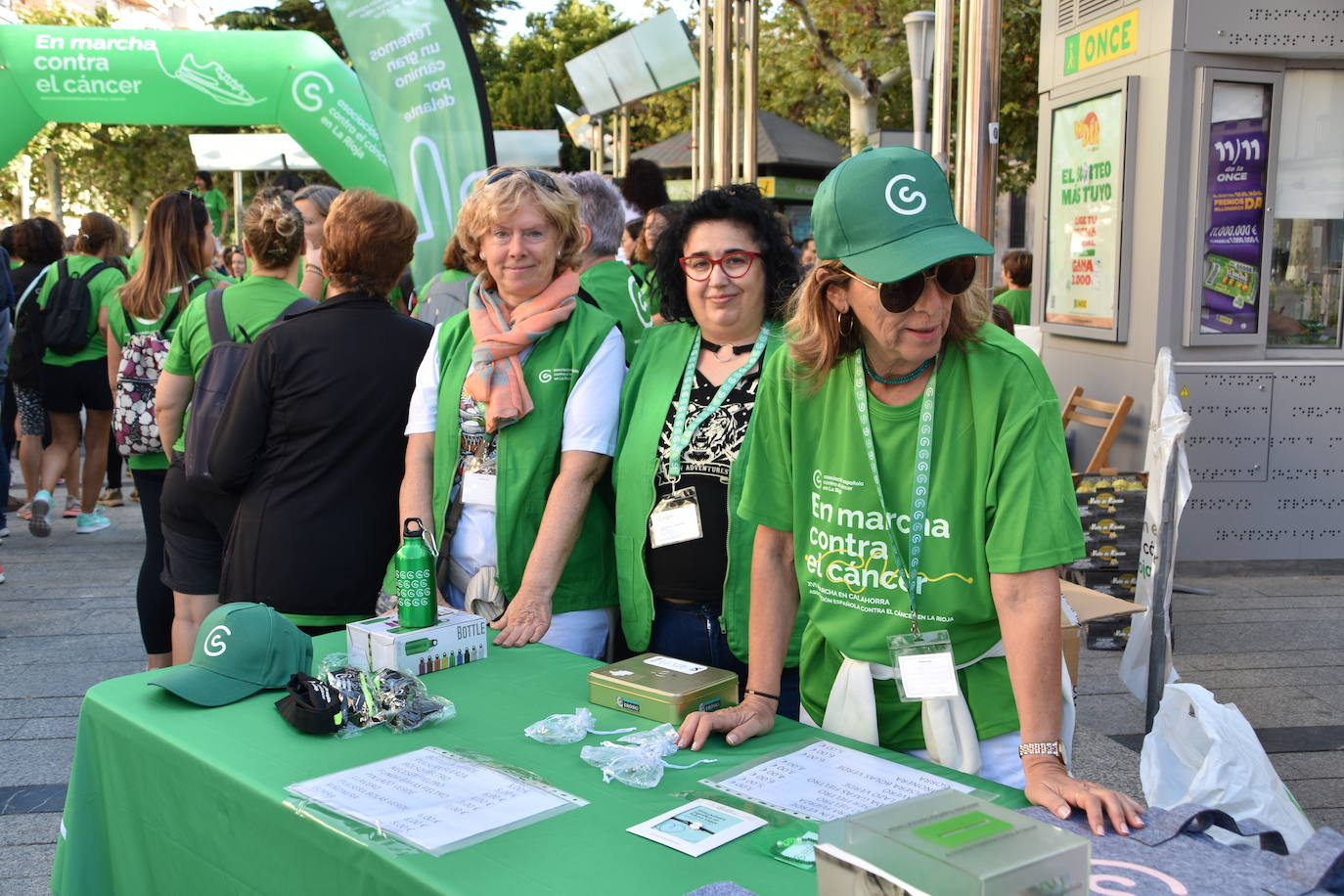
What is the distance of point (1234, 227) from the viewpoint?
6484mm

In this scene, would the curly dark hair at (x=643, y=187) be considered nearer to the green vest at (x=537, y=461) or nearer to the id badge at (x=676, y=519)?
the green vest at (x=537, y=461)

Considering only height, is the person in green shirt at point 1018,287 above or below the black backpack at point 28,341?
above

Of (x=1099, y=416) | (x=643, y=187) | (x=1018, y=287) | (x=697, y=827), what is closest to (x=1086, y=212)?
(x=1099, y=416)

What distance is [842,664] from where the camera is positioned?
2.11m

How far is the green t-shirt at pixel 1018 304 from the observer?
8.66 m

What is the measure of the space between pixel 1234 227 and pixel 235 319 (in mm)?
5257

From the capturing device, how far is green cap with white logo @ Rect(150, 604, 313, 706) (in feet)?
7.43

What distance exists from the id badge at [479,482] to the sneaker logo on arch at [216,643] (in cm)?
75

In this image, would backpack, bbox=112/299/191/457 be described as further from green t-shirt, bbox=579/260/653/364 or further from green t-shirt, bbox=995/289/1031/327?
green t-shirt, bbox=995/289/1031/327

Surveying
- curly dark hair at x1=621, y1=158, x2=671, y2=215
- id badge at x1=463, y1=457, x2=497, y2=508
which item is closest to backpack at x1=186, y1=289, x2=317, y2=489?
id badge at x1=463, y1=457, x2=497, y2=508

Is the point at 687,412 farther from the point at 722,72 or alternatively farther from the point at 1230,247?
the point at 722,72

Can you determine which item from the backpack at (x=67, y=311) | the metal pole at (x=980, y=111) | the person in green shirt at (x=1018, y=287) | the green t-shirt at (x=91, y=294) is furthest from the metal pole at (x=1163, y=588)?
the backpack at (x=67, y=311)

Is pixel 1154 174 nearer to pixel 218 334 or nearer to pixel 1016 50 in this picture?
pixel 218 334

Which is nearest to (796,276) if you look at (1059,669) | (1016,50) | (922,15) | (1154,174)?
(1059,669)
